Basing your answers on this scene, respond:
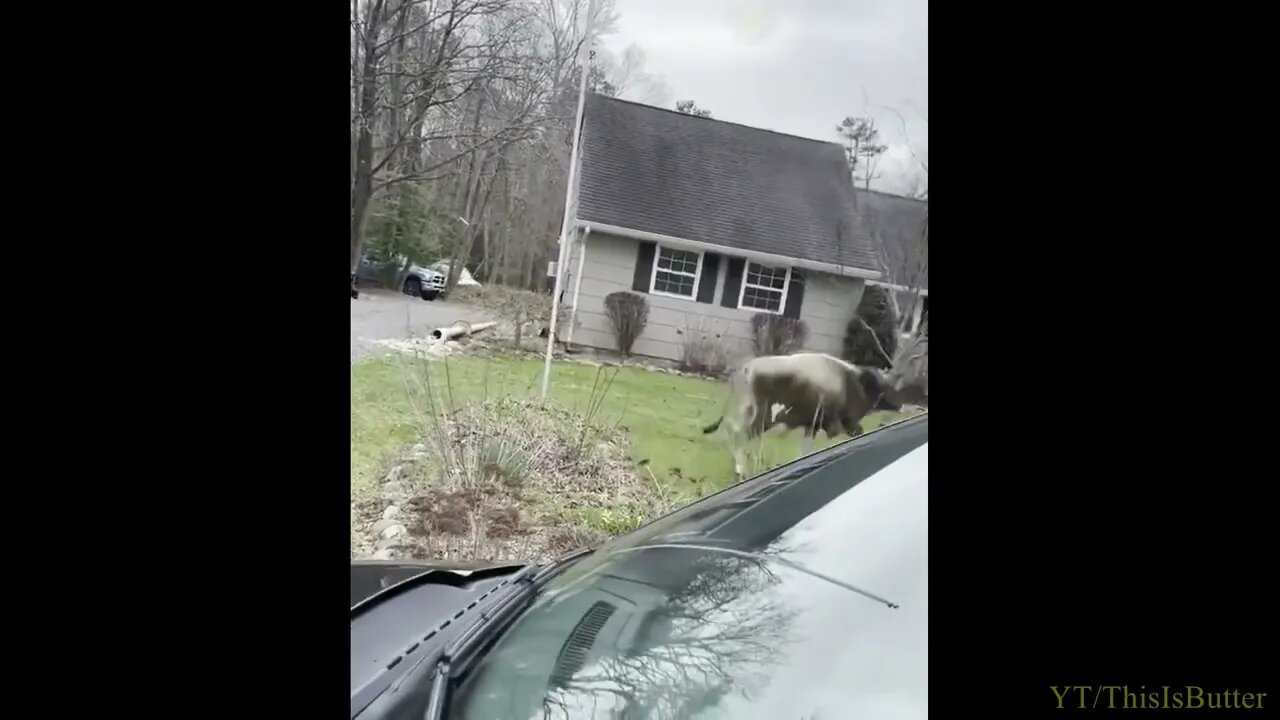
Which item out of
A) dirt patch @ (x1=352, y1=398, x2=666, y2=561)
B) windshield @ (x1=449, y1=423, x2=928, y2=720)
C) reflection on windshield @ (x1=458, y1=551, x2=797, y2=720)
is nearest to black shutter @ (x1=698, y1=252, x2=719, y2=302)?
dirt patch @ (x1=352, y1=398, x2=666, y2=561)

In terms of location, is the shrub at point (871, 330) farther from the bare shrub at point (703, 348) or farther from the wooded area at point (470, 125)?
the wooded area at point (470, 125)

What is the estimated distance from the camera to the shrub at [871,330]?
4.91 feet

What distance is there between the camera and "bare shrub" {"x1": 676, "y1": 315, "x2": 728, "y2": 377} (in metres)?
1.54

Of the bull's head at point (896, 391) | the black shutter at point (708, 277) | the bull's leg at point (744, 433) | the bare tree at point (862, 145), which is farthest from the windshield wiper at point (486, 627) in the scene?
the bare tree at point (862, 145)

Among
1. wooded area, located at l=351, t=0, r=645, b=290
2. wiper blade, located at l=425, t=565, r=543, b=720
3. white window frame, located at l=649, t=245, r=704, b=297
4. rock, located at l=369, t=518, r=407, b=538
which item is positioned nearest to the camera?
wiper blade, located at l=425, t=565, r=543, b=720

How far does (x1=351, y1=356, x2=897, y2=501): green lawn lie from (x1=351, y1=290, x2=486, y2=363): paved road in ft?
0.22

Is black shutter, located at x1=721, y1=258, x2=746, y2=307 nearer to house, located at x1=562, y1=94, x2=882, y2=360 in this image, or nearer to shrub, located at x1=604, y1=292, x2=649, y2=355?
house, located at x1=562, y1=94, x2=882, y2=360

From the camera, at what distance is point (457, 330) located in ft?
4.70

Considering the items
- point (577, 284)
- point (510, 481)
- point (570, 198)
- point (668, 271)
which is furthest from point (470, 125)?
point (510, 481)

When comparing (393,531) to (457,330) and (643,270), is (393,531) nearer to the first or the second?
(457,330)
